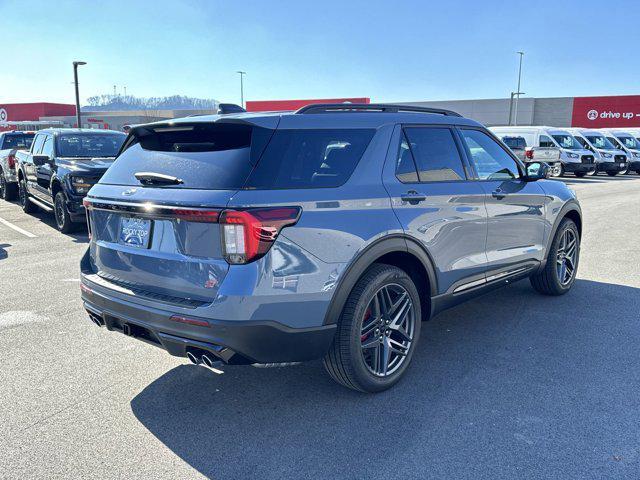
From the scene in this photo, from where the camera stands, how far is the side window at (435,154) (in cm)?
387

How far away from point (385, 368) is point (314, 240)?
1118 millimetres

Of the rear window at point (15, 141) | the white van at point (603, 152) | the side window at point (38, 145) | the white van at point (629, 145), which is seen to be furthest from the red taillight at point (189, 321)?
the white van at point (629, 145)

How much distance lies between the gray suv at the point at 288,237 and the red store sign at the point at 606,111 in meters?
46.3

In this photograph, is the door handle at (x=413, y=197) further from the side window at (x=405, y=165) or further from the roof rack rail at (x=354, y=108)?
the roof rack rail at (x=354, y=108)

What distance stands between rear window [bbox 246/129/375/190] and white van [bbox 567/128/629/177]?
24005mm

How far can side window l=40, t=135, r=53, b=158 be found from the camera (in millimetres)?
10141

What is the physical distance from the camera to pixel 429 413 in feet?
10.9

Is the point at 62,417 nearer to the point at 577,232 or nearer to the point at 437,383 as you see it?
the point at 437,383

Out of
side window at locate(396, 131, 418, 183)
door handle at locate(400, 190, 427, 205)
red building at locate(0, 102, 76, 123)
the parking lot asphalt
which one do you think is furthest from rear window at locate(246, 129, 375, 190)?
red building at locate(0, 102, 76, 123)

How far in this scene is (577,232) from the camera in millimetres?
6031

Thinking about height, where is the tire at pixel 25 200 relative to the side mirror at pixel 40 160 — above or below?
below

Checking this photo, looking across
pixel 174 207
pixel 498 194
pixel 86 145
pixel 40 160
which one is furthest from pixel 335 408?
pixel 86 145

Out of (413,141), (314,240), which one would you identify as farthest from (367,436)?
(413,141)

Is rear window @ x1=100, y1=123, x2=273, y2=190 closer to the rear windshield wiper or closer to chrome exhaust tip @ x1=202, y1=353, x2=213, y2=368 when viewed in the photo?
the rear windshield wiper
